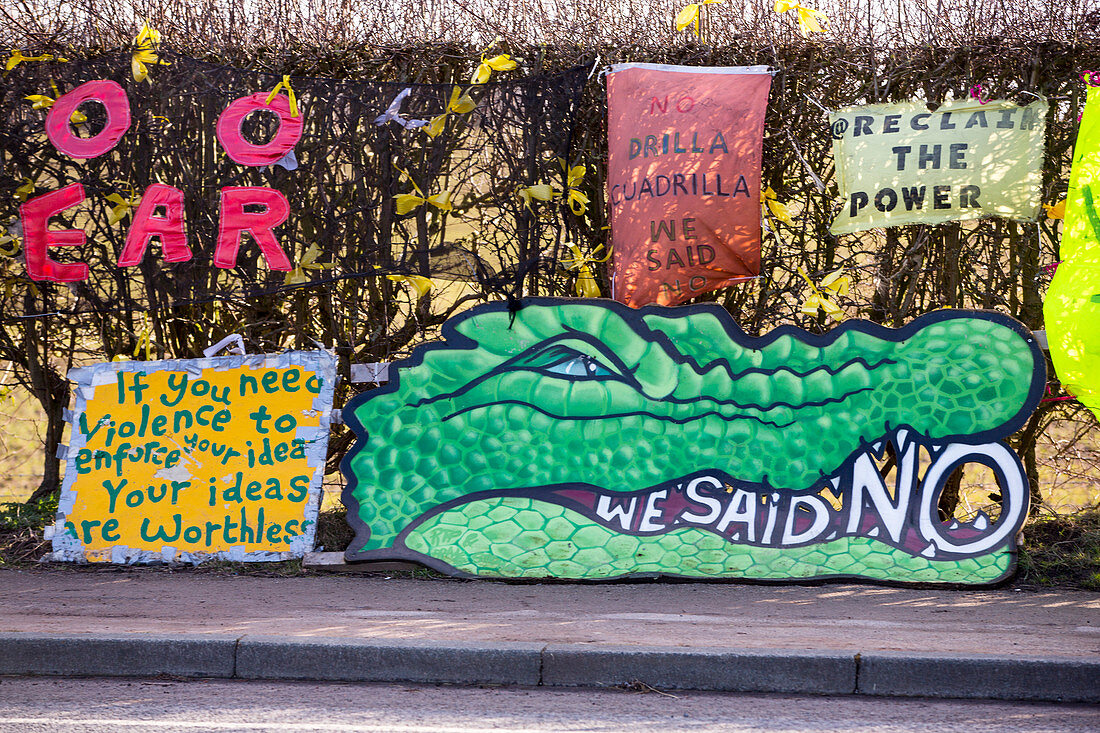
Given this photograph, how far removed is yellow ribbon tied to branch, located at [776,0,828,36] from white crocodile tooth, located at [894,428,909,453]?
235 cm

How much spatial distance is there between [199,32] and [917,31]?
447 cm

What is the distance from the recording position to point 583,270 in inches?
229

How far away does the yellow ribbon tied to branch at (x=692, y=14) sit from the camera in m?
5.48

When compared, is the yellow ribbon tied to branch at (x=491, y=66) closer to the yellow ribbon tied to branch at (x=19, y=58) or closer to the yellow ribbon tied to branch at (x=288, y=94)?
the yellow ribbon tied to branch at (x=288, y=94)

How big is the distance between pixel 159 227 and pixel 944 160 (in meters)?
4.79

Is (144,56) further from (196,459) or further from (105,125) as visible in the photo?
(196,459)

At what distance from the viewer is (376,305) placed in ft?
19.7

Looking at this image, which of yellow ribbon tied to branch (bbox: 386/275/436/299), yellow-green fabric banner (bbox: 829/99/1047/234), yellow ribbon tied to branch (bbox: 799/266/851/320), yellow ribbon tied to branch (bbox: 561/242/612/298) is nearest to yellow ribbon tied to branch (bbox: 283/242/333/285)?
yellow ribbon tied to branch (bbox: 386/275/436/299)

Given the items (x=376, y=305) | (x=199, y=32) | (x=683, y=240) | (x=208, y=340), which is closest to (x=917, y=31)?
(x=683, y=240)

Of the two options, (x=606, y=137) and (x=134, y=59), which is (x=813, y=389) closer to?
(x=606, y=137)

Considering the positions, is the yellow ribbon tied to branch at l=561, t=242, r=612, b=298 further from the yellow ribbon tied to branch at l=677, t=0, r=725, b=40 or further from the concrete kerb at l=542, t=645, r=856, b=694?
the concrete kerb at l=542, t=645, r=856, b=694

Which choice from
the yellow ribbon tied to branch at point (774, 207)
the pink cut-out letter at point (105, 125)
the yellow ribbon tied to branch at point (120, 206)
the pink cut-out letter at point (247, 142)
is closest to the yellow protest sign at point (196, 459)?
the yellow ribbon tied to branch at point (120, 206)

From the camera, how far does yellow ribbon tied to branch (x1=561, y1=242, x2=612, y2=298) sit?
19.0 feet

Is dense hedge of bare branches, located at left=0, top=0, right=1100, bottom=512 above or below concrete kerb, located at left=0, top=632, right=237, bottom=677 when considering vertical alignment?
above
